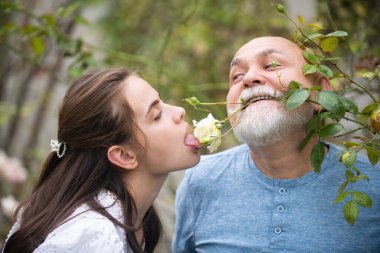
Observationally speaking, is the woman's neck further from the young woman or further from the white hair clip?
the white hair clip

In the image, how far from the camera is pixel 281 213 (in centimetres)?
217

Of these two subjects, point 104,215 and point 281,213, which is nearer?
point 104,215

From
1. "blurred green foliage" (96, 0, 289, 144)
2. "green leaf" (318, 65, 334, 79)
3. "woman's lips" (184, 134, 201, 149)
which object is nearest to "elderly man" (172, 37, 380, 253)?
"woman's lips" (184, 134, 201, 149)

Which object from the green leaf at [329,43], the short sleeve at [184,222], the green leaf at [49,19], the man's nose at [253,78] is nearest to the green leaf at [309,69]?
the green leaf at [329,43]

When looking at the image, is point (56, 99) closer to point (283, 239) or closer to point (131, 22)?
point (131, 22)

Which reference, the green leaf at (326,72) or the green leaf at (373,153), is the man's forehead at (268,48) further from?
the green leaf at (373,153)

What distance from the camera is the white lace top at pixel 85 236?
1.84 metres

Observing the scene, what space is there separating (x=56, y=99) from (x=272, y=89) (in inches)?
143

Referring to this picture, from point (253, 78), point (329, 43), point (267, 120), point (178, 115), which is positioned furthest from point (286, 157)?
point (329, 43)

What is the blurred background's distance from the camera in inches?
139

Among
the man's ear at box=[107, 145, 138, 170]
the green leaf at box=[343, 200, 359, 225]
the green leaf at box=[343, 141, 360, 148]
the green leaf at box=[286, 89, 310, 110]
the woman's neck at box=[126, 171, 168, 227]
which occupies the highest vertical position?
the green leaf at box=[286, 89, 310, 110]

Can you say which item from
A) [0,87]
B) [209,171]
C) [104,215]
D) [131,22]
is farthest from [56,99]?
[104,215]

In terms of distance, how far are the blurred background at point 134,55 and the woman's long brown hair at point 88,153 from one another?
0.85 metres

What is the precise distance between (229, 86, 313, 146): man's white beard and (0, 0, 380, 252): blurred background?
0.98 meters
